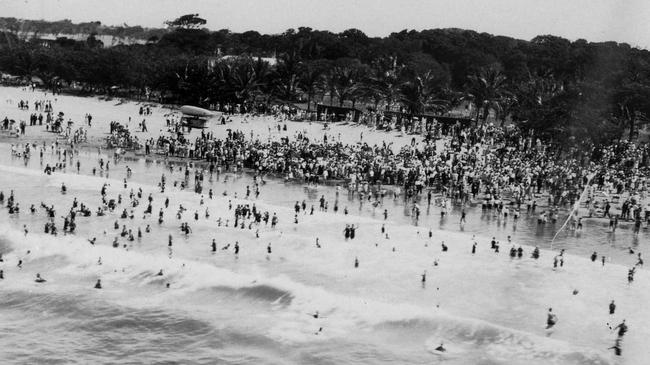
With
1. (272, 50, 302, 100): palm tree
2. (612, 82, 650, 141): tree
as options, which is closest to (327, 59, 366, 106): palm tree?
(272, 50, 302, 100): palm tree

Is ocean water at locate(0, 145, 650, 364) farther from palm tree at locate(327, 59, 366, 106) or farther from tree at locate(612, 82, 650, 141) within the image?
palm tree at locate(327, 59, 366, 106)

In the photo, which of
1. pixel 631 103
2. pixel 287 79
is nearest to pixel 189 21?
pixel 287 79

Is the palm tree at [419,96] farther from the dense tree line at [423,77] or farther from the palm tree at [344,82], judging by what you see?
the palm tree at [344,82]

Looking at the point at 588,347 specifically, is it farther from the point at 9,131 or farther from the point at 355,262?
the point at 9,131

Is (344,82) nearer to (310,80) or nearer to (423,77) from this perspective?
(310,80)

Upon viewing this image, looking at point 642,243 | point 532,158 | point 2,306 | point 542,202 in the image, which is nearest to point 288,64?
point 532,158
